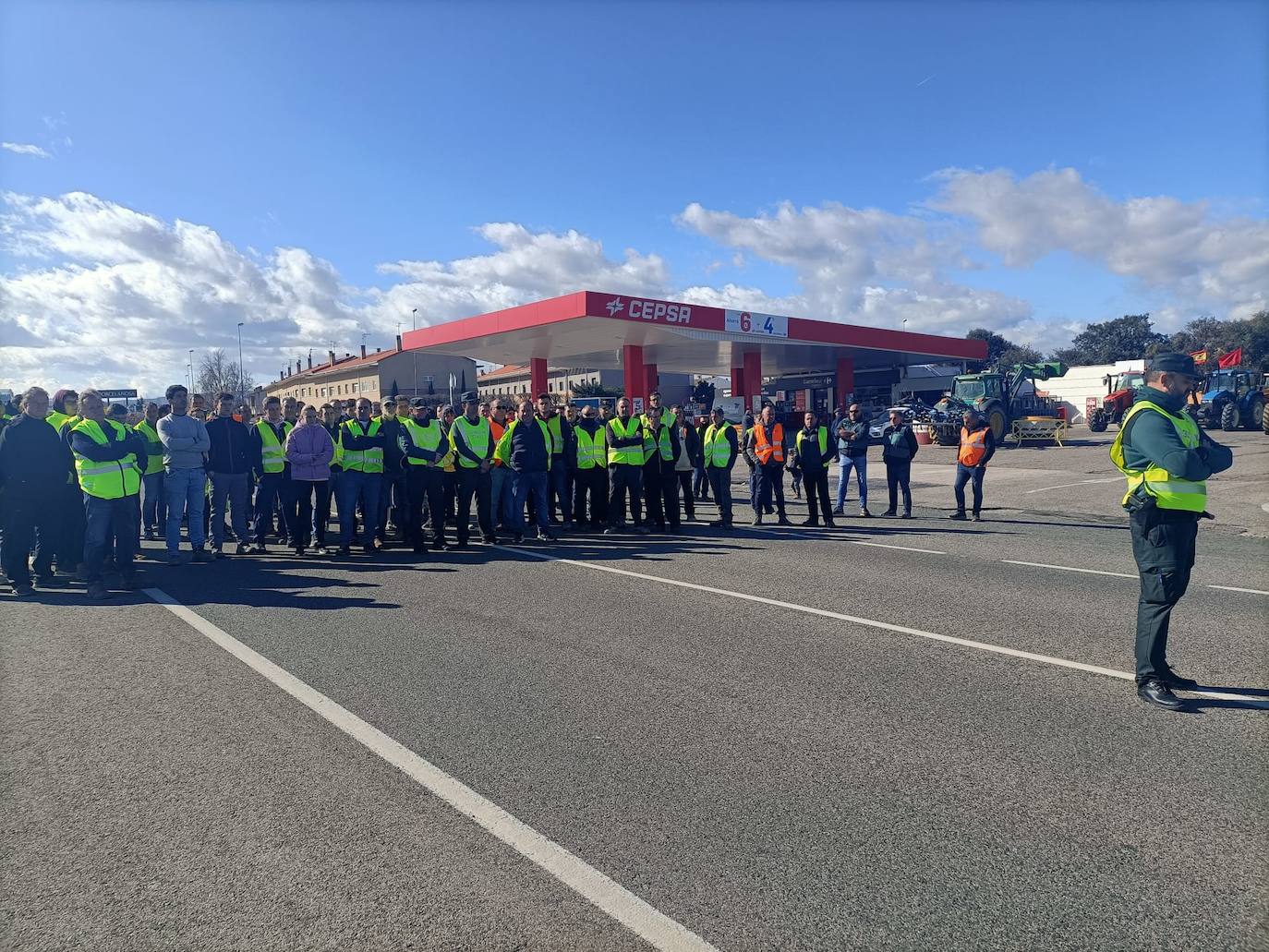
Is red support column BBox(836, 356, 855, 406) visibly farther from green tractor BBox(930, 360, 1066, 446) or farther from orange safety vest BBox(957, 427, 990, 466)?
orange safety vest BBox(957, 427, 990, 466)

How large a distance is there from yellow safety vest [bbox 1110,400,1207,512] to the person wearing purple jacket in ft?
30.1

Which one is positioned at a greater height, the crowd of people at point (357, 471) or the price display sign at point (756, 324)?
the price display sign at point (756, 324)

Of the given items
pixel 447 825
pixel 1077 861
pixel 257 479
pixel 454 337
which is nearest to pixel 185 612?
pixel 257 479

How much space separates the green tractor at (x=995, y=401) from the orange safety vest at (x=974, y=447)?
16.2m

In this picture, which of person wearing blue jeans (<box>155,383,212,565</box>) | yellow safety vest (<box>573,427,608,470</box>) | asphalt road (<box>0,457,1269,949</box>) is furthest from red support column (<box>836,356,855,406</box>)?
person wearing blue jeans (<box>155,383,212,565</box>)

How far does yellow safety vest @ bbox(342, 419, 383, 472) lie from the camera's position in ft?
34.1

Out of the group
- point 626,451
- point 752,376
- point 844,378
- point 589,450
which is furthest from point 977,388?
point 589,450

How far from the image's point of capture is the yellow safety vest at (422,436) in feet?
33.9

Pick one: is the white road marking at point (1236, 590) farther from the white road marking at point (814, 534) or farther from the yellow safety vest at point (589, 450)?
the yellow safety vest at point (589, 450)

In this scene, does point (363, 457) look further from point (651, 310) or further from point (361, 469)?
point (651, 310)

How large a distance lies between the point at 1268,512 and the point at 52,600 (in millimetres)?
17338

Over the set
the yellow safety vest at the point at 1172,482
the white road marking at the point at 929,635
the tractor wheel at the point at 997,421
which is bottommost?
the white road marking at the point at 929,635

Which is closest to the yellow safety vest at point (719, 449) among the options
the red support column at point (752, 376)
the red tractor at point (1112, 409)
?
the red support column at point (752, 376)

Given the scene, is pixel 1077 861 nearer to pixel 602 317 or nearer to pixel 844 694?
pixel 844 694
